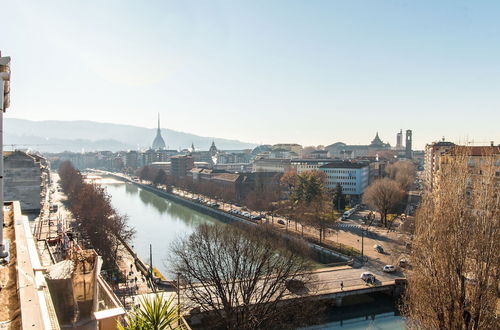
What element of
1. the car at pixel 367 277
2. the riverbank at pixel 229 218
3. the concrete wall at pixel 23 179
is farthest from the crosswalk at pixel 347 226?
the concrete wall at pixel 23 179

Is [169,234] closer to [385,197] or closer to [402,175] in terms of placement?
[385,197]

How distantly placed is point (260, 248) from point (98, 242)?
13.3 metres

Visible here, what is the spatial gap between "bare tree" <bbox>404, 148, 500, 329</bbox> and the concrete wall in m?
37.4

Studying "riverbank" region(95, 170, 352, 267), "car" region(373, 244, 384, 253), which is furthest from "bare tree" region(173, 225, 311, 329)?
"car" region(373, 244, 384, 253)

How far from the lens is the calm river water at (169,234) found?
20.4 meters

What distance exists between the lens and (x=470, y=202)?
12.0 m

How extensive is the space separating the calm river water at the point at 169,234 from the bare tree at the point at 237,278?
9.06 feet

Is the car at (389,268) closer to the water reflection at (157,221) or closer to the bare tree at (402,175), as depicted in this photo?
the water reflection at (157,221)

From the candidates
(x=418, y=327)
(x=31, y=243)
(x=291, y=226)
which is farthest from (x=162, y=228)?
(x=31, y=243)

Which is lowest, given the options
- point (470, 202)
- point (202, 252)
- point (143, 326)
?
point (202, 252)

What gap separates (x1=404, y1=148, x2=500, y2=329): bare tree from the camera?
410 inches

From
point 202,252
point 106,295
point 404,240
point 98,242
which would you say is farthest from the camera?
point 404,240

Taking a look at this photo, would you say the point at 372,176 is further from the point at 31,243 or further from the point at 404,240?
the point at 31,243

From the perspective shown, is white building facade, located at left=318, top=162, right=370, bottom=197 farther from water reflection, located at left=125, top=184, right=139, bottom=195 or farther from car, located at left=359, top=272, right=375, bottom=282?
water reflection, located at left=125, top=184, right=139, bottom=195
